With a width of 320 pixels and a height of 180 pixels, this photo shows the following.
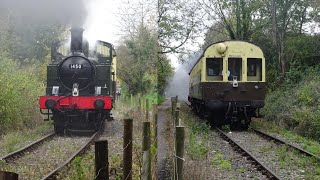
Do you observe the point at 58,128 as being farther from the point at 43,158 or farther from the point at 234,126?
the point at 234,126

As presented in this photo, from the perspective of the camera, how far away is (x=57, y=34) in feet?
16.8

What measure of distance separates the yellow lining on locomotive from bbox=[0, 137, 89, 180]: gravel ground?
407cm

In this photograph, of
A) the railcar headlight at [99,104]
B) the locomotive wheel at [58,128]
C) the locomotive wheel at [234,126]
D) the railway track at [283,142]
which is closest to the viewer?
the railway track at [283,142]

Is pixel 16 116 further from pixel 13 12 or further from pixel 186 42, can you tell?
pixel 186 42

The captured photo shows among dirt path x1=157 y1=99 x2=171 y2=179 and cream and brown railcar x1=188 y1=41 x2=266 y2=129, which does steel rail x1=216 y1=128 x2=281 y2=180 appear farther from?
cream and brown railcar x1=188 y1=41 x2=266 y2=129

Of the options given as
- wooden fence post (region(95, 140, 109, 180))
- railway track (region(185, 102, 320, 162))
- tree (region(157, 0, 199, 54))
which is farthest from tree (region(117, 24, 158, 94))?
railway track (region(185, 102, 320, 162))

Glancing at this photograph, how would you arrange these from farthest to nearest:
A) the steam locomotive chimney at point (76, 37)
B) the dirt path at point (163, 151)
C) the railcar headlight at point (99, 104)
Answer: the railcar headlight at point (99, 104)
the steam locomotive chimney at point (76, 37)
the dirt path at point (163, 151)

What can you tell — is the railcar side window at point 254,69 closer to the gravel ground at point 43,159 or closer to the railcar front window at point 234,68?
the railcar front window at point 234,68

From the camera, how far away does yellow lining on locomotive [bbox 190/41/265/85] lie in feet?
32.8

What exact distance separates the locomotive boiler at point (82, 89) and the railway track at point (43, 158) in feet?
3.35

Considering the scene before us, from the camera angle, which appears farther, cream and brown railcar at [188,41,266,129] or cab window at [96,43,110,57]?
cream and brown railcar at [188,41,266,129]

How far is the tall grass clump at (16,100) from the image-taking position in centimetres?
520

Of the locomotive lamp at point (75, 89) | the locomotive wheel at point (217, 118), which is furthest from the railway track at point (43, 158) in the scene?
the locomotive wheel at point (217, 118)

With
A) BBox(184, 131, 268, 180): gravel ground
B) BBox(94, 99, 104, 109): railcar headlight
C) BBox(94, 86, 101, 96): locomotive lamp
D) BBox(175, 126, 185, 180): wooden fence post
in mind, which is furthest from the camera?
BBox(94, 86, 101, 96): locomotive lamp
